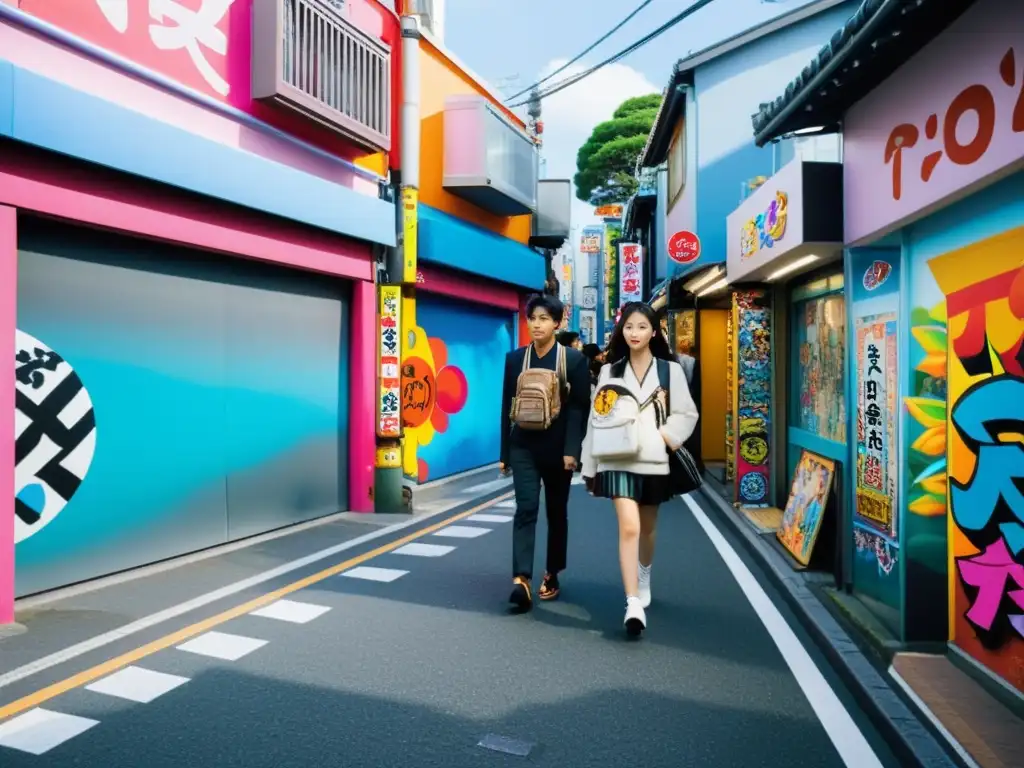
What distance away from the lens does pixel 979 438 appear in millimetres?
4094

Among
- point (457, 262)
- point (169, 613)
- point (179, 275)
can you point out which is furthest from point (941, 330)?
point (457, 262)

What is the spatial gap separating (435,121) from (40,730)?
10657 millimetres

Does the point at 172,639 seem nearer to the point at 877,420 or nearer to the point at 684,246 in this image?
the point at 877,420

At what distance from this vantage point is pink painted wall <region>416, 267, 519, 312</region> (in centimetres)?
1193

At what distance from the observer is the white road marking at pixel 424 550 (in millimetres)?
7453

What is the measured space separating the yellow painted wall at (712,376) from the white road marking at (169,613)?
31.4ft

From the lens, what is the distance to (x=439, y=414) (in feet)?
43.0

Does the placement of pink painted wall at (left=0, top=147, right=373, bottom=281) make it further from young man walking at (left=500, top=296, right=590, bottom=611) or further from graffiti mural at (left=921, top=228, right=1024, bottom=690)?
graffiti mural at (left=921, top=228, right=1024, bottom=690)

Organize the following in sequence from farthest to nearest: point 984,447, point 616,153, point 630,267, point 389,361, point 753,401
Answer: point 616,153
point 630,267
point 753,401
point 389,361
point 984,447

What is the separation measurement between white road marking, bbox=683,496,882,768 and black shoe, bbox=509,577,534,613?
1560mm

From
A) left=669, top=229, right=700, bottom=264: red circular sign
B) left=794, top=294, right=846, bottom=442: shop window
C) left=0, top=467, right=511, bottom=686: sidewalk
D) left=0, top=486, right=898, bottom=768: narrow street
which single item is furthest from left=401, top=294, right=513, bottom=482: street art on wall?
left=0, top=486, right=898, bottom=768: narrow street

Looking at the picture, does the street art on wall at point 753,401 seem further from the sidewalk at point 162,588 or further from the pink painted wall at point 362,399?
the pink painted wall at point 362,399

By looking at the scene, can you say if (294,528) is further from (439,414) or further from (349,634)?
(439,414)

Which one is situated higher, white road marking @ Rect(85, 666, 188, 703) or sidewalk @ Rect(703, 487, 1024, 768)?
sidewalk @ Rect(703, 487, 1024, 768)
